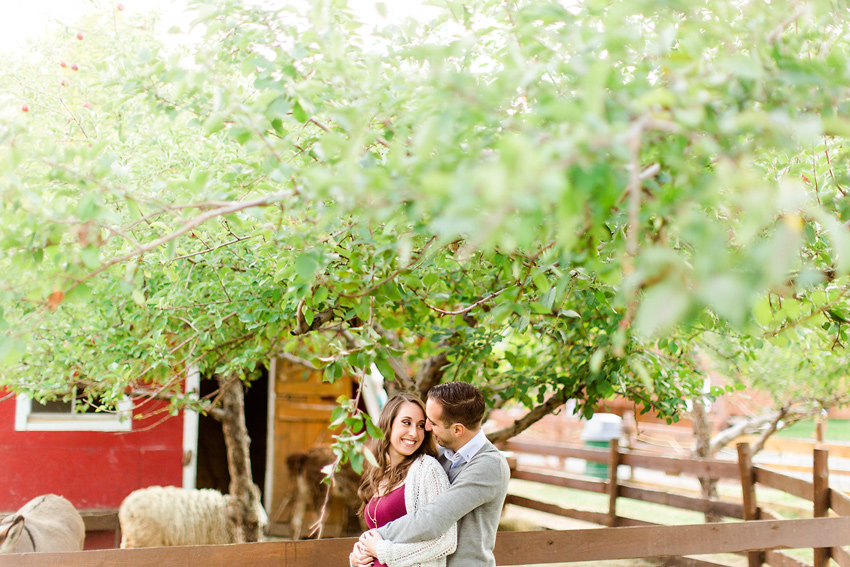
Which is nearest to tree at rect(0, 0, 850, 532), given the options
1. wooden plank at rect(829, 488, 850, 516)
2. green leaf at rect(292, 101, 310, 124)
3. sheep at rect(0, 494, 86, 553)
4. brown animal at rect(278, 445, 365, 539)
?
green leaf at rect(292, 101, 310, 124)

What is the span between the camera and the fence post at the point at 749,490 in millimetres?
5094

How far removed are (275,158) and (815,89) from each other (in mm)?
1252

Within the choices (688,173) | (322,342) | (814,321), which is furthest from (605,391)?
(322,342)

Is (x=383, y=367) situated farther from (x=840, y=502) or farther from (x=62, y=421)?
(x=62, y=421)

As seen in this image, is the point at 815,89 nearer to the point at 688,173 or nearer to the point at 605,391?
the point at 688,173

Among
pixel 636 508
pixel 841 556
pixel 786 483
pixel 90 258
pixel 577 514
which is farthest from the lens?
pixel 636 508

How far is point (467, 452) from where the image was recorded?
8.27 feet

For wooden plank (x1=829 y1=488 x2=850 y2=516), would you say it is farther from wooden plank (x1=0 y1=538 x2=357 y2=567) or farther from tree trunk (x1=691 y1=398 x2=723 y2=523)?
wooden plank (x1=0 y1=538 x2=357 y2=567)

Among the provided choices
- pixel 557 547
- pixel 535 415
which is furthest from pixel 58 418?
pixel 557 547

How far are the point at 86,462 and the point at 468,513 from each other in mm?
5428

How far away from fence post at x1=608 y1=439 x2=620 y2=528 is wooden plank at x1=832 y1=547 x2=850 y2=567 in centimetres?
280

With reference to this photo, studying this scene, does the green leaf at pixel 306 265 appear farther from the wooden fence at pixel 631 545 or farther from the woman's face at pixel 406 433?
the wooden fence at pixel 631 545

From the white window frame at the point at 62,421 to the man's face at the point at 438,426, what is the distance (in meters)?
4.74

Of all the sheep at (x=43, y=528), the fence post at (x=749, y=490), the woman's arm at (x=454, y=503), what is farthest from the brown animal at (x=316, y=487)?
the woman's arm at (x=454, y=503)
